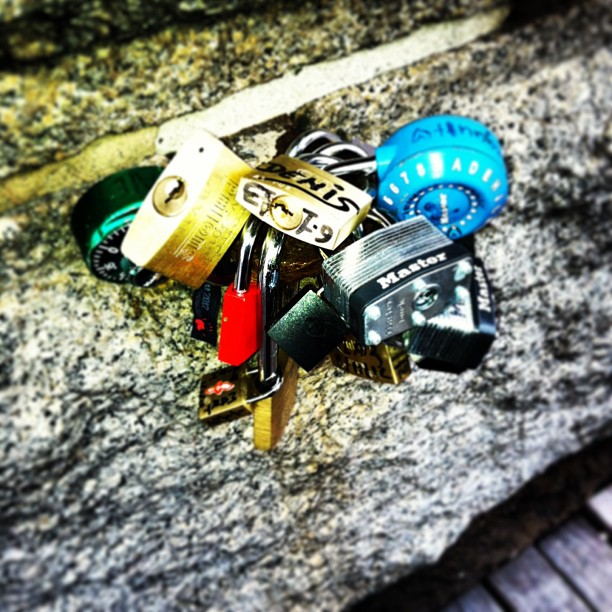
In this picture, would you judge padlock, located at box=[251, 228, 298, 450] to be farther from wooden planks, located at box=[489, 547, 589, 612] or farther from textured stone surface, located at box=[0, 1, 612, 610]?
wooden planks, located at box=[489, 547, 589, 612]

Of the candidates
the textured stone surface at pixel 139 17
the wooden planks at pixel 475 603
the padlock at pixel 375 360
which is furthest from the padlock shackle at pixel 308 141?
the wooden planks at pixel 475 603

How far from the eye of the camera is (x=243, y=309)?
0.64 meters

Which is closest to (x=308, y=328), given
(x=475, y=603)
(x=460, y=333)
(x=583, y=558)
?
(x=460, y=333)

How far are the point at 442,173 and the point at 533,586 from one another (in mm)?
1114

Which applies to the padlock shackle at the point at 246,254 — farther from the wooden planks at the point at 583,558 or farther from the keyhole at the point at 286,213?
the wooden planks at the point at 583,558

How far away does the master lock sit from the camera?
1.91ft

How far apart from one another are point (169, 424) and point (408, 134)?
52 cm

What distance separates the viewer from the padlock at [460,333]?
0.61m

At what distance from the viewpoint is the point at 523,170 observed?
0.86m

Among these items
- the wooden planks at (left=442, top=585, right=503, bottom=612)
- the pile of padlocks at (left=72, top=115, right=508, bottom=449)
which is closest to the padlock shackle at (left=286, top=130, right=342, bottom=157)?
the pile of padlocks at (left=72, top=115, right=508, bottom=449)

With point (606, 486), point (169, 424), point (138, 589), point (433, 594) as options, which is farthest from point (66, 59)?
point (606, 486)

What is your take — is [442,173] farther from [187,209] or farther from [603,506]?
[603,506]

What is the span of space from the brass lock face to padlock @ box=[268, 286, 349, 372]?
2.9 inches

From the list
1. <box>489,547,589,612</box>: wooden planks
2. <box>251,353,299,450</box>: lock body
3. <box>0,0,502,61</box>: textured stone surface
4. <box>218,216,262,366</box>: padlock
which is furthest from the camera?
<box>489,547,589,612</box>: wooden planks
